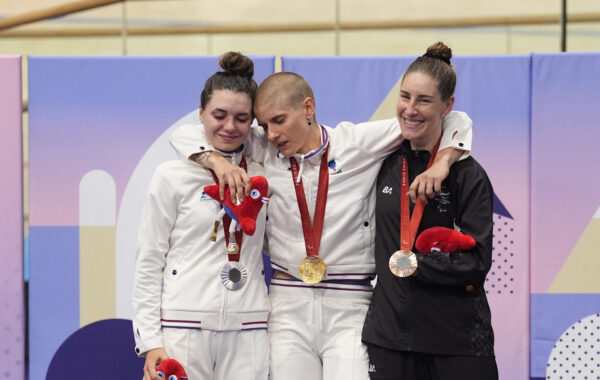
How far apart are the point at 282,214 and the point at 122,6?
3442 millimetres

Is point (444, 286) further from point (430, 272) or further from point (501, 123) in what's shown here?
point (501, 123)

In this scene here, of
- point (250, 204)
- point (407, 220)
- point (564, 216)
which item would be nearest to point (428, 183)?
point (407, 220)

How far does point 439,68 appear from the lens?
2865mm

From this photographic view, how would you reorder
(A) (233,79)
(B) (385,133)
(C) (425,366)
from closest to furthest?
(C) (425,366) < (A) (233,79) < (B) (385,133)

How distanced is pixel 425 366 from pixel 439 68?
1.16 meters

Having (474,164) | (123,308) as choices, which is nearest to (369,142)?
(474,164)

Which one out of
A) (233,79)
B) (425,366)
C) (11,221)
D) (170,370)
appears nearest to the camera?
(170,370)

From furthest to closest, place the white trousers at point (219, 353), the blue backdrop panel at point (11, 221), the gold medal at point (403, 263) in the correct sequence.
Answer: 1. the blue backdrop panel at point (11, 221)
2. the white trousers at point (219, 353)
3. the gold medal at point (403, 263)

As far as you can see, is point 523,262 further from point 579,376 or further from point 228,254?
point 228,254

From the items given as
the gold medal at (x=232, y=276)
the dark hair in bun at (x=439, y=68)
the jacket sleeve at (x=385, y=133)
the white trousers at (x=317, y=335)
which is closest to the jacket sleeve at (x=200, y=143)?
the jacket sleeve at (x=385, y=133)

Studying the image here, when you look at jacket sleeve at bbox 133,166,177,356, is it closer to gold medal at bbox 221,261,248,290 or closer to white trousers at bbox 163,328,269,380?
white trousers at bbox 163,328,269,380

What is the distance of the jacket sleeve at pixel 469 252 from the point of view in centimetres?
271

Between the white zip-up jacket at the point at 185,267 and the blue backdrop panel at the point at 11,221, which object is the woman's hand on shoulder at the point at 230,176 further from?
the blue backdrop panel at the point at 11,221

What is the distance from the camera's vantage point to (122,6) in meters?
5.77
